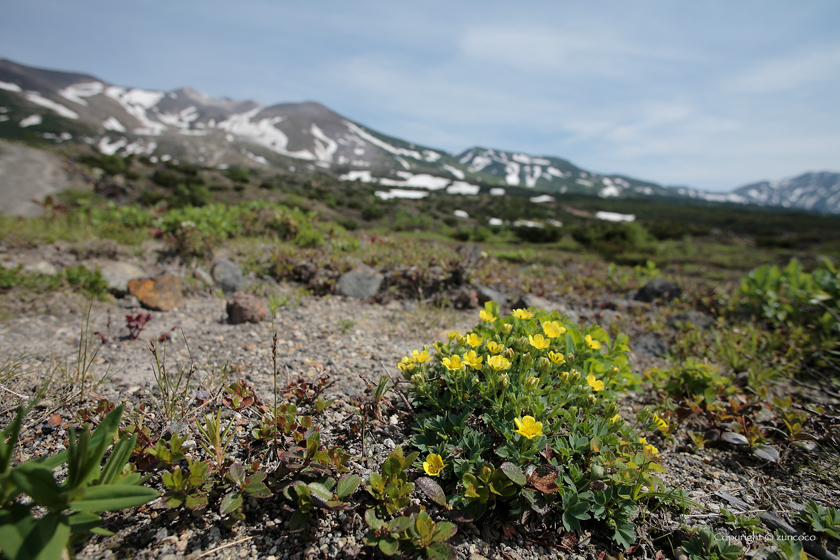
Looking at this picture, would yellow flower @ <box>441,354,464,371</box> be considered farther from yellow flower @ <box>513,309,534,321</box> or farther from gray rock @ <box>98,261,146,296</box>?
gray rock @ <box>98,261,146,296</box>

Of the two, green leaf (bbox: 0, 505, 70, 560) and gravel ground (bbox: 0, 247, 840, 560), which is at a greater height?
green leaf (bbox: 0, 505, 70, 560)

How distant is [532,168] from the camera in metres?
127

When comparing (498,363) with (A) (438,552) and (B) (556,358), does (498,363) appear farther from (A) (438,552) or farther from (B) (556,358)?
(A) (438,552)

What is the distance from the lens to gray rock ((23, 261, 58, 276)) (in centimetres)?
388

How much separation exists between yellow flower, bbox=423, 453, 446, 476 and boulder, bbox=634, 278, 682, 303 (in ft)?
17.6

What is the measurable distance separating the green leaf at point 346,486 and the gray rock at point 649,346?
10.9 ft

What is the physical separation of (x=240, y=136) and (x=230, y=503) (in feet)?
355

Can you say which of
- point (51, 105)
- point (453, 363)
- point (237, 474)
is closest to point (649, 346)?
point (453, 363)

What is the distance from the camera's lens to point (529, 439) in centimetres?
159

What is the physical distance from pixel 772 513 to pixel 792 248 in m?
24.0

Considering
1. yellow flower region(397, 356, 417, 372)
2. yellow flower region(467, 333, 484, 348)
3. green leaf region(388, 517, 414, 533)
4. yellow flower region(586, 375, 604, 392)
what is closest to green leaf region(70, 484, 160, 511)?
green leaf region(388, 517, 414, 533)

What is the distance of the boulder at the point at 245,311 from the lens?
10.5 ft

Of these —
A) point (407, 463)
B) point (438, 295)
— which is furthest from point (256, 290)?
point (407, 463)

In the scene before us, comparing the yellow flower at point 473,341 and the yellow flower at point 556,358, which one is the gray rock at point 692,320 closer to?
the yellow flower at point 556,358
